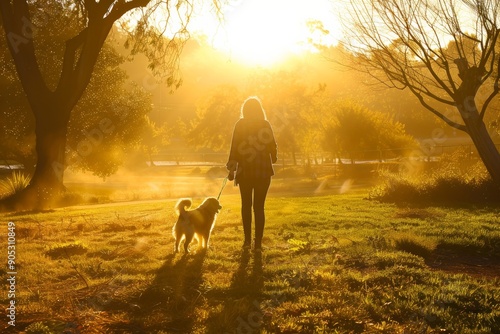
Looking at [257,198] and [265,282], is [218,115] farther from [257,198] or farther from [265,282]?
[265,282]

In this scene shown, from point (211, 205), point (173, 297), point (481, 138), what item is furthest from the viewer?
point (481, 138)

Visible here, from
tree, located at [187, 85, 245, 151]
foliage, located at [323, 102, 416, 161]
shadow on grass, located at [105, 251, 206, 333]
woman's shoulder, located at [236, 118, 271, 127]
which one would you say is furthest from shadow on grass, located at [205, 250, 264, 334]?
tree, located at [187, 85, 245, 151]

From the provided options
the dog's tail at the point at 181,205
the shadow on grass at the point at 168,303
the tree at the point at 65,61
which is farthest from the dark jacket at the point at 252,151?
the tree at the point at 65,61

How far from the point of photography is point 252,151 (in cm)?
786

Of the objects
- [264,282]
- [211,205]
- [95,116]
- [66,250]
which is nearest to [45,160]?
[66,250]

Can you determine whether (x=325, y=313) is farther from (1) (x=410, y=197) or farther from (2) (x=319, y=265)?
(1) (x=410, y=197)

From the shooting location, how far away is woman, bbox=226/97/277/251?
7879mm

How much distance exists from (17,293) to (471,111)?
15.2 metres

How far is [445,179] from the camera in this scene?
59.9ft

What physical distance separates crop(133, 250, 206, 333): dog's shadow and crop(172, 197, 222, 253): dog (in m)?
0.78

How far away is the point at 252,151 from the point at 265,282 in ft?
8.37

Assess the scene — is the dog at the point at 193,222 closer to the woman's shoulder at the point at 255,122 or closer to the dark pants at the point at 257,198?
the dark pants at the point at 257,198

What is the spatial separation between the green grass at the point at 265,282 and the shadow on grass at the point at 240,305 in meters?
0.01

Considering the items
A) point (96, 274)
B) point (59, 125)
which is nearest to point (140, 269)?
point (96, 274)
